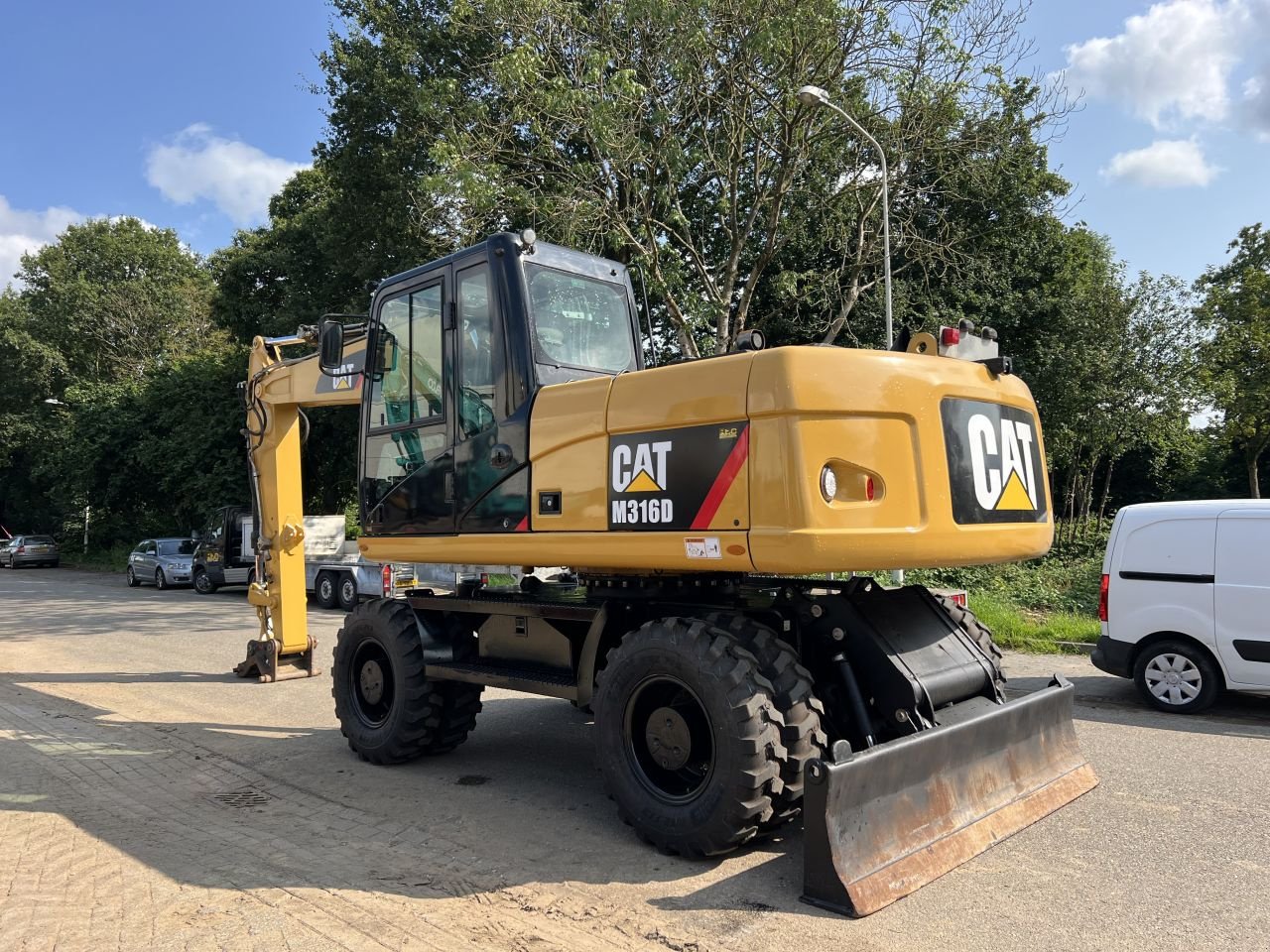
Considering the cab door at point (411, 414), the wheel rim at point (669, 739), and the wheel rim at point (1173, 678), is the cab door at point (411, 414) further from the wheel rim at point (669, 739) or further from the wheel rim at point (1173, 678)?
the wheel rim at point (1173, 678)

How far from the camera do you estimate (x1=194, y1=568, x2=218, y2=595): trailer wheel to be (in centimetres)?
2384

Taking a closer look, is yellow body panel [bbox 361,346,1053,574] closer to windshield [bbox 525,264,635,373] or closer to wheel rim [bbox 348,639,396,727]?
windshield [bbox 525,264,635,373]

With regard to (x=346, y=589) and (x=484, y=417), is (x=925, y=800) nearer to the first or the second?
(x=484, y=417)

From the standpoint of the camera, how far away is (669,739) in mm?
4520

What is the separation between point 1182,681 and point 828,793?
5651 mm

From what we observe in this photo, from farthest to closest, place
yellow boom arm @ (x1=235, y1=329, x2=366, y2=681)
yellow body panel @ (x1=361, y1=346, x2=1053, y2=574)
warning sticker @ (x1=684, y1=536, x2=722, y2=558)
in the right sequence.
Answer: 1. yellow boom arm @ (x1=235, y1=329, x2=366, y2=681)
2. warning sticker @ (x1=684, y1=536, x2=722, y2=558)
3. yellow body panel @ (x1=361, y1=346, x2=1053, y2=574)

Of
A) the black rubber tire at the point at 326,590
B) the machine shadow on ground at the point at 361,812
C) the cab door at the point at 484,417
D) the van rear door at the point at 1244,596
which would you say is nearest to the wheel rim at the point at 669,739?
the machine shadow on ground at the point at 361,812

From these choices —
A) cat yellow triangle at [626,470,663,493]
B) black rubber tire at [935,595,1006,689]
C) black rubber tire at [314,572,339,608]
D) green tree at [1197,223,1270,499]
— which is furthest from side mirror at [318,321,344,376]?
green tree at [1197,223,1270,499]

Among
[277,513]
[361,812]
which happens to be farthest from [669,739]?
[277,513]

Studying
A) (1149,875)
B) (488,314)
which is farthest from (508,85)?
(1149,875)

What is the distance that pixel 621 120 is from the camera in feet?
46.2

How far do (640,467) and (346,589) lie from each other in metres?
15.3

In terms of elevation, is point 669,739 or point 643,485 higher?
point 643,485

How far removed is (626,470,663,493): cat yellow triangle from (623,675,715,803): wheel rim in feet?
3.10
